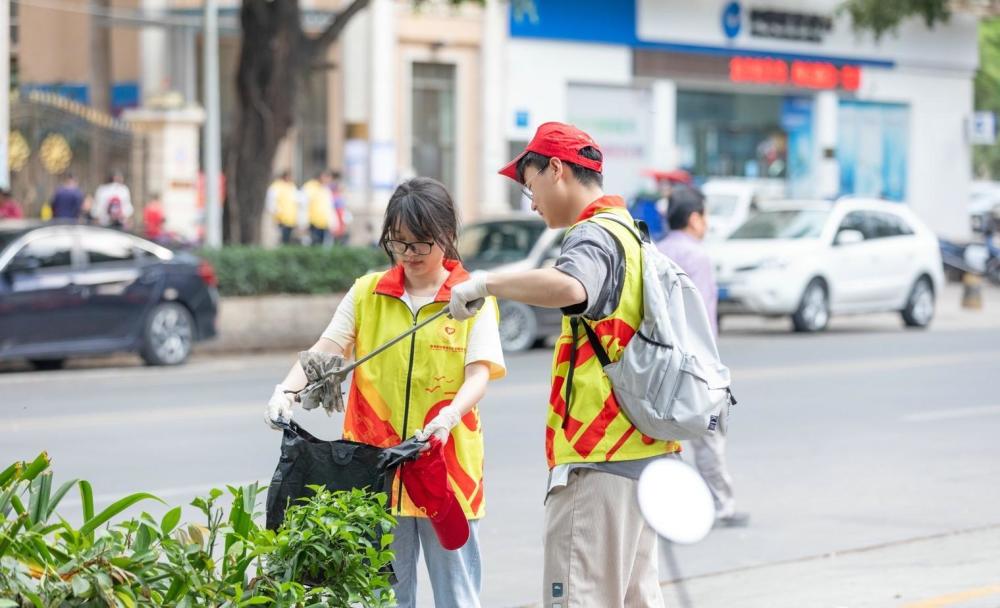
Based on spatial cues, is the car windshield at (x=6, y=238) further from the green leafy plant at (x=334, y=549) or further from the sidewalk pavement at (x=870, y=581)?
the green leafy plant at (x=334, y=549)

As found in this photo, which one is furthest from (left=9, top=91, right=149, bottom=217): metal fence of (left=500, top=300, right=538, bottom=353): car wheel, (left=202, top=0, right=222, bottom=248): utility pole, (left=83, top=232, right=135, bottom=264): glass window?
(left=500, top=300, right=538, bottom=353): car wheel

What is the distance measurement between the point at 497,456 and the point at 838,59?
29.0 meters

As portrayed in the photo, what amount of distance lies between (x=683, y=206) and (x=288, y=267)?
11.1 metres

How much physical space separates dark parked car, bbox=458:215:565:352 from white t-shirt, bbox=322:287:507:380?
39.6 feet

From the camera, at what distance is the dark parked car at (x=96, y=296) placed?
15102 millimetres

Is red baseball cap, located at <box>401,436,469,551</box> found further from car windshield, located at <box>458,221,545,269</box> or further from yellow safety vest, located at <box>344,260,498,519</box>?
car windshield, located at <box>458,221,545,269</box>

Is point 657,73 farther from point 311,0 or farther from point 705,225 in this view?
point 705,225

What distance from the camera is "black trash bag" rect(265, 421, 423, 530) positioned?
4.18m

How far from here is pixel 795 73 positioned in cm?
3650

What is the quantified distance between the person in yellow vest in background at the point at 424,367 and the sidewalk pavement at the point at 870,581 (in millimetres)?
2208

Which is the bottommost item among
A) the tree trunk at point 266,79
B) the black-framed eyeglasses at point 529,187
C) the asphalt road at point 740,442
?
the asphalt road at point 740,442

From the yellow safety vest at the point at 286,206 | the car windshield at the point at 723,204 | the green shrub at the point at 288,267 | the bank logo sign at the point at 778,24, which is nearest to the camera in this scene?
the green shrub at the point at 288,267

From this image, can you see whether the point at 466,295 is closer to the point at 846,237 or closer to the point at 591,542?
the point at 591,542

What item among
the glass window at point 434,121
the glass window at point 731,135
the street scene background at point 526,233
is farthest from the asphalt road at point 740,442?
the glass window at point 731,135
